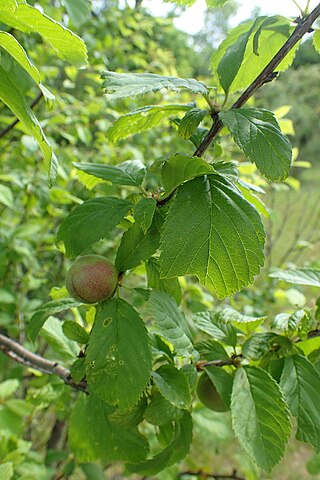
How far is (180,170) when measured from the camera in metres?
0.55

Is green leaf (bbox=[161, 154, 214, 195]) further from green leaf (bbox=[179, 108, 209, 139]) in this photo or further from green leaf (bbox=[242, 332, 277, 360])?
green leaf (bbox=[242, 332, 277, 360])

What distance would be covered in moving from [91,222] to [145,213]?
0.09 m

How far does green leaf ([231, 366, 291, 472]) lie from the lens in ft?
1.85

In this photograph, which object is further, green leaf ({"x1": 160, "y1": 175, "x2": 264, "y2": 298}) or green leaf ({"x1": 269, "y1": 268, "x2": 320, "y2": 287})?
green leaf ({"x1": 269, "y1": 268, "x2": 320, "y2": 287})

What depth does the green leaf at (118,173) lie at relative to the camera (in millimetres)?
630

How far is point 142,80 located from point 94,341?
33 cm

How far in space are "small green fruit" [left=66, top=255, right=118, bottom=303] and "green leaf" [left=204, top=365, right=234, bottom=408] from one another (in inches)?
7.2

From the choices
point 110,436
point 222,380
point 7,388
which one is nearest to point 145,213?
point 222,380

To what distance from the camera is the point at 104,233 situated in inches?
22.9

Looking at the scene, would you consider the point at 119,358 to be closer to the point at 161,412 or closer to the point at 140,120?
the point at 161,412

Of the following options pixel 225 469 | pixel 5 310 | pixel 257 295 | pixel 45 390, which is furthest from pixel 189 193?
pixel 225 469

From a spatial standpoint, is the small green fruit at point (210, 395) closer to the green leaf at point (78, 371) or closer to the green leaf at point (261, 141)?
the green leaf at point (78, 371)

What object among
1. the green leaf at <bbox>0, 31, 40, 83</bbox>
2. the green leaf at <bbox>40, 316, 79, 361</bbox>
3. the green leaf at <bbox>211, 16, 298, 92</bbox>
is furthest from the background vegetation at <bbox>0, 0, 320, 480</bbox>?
the green leaf at <bbox>0, 31, 40, 83</bbox>

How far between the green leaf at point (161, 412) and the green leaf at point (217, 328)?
12 centimetres
